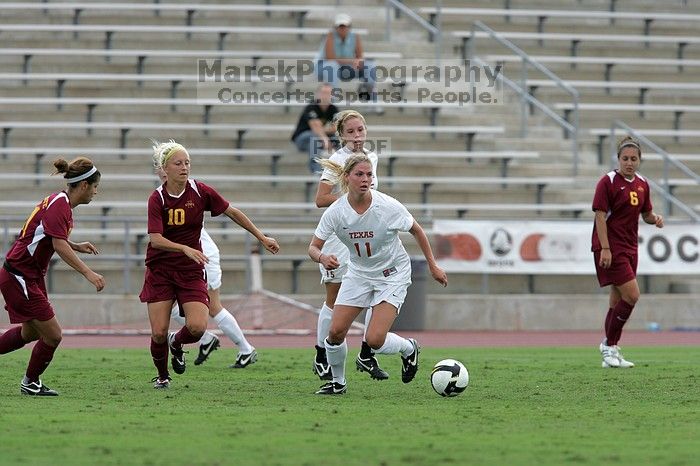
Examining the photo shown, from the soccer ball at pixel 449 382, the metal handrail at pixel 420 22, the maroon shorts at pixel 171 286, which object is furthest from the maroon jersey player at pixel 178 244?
the metal handrail at pixel 420 22

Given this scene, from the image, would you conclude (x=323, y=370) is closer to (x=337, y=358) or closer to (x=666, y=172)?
(x=337, y=358)

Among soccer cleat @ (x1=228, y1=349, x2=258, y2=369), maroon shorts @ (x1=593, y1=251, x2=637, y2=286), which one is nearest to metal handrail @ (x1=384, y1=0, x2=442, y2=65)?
maroon shorts @ (x1=593, y1=251, x2=637, y2=286)

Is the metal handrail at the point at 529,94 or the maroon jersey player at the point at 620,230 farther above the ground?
the metal handrail at the point at 529,94

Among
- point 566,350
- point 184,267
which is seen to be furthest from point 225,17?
point 184,267

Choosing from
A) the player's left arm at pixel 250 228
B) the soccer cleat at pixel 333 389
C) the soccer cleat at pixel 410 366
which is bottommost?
the soccer cleat at pixel 333 389

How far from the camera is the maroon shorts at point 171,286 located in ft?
34.3

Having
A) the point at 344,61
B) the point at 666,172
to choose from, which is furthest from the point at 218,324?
the point at 666,172

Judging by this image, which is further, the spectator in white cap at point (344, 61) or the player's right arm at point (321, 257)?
the spectator in white cap at point (344, 61)

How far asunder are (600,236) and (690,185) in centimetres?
1134

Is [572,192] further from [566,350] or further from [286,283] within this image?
[566,350]

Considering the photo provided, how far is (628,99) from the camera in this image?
25.8m

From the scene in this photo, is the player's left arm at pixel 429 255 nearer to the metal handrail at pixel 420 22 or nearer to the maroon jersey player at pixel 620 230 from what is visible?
the maroon jersey player at pixel 620 230

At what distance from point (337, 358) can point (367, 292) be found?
560 mm

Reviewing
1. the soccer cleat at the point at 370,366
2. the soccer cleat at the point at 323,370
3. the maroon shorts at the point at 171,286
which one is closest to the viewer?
the maroon shorts at the point at 171,286
